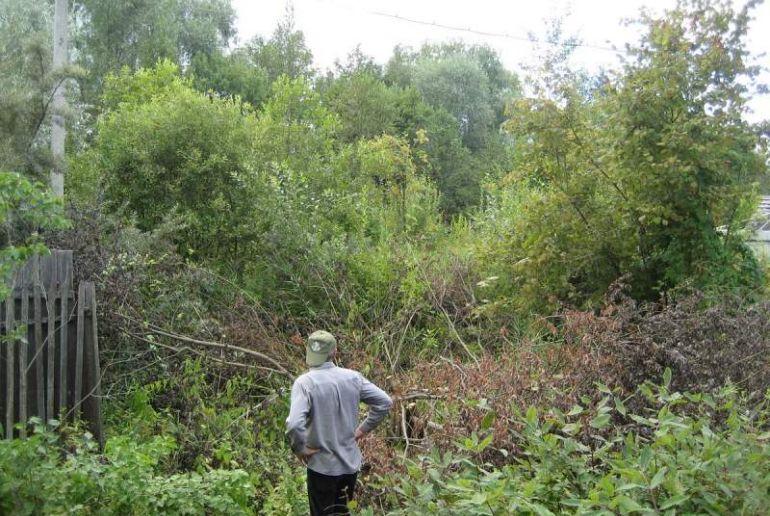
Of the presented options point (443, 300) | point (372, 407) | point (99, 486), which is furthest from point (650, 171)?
point (99, 486)

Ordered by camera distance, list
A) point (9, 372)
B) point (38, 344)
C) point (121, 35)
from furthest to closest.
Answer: point (121, 35), point (38, 344), point (9, 372)

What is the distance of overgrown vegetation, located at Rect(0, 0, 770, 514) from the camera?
4016 millimetres

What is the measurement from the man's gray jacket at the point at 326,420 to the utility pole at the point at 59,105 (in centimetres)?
452

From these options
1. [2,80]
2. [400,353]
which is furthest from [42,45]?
[400,353]

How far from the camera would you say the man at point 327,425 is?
5289 mm

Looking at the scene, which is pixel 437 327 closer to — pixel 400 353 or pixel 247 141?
pixel 400 353

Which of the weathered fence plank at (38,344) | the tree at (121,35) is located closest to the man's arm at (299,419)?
the weathered fence plank at (38,344)

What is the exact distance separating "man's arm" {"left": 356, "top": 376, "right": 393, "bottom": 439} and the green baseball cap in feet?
1.10

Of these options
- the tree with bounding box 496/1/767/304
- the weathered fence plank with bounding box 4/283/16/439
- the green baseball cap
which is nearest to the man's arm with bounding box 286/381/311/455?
the green baseball cap

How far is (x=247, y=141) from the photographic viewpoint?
12.7 m

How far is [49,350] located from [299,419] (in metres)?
2.34

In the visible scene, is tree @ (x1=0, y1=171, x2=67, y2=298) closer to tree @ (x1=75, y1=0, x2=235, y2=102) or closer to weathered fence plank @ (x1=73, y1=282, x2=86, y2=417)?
weathered fence plank @ (x1=73, y1=282, x2=86, y2=417)

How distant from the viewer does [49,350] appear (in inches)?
250

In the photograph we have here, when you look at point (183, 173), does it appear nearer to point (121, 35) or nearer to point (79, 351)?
point (79, 351)
